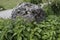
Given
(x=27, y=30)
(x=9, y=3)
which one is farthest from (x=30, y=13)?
(x=9, y=3)

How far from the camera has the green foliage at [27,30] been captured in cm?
610

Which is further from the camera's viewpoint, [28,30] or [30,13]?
[30,13]

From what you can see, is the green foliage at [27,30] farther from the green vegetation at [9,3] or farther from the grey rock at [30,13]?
the green vegetation at [9,3]

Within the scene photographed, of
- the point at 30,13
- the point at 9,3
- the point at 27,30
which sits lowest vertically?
the point at 9,3

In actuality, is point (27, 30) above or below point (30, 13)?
below

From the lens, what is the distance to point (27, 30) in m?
6.21

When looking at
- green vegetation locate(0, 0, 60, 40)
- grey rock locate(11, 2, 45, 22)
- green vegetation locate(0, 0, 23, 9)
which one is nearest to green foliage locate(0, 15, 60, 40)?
green vegetation locate(0, 0, 60, 40)

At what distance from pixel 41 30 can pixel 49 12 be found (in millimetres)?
1777

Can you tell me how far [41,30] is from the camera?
6371 millimetres

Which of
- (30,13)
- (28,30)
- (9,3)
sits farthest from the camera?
(9,3)

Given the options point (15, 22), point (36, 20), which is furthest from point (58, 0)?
point (15, 22)

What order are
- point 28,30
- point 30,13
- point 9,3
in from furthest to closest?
point 9,3 → point 30,13 → point 28,30

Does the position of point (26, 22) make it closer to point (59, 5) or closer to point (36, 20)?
point (36, 20)

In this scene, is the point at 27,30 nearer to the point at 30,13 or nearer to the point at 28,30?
the point at 28,30
